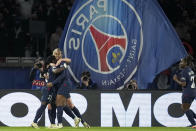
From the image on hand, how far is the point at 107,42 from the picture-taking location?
17109 millimetres

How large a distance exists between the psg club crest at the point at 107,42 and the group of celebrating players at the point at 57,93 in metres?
2.08

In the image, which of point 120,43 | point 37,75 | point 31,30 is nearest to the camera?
point 37,75

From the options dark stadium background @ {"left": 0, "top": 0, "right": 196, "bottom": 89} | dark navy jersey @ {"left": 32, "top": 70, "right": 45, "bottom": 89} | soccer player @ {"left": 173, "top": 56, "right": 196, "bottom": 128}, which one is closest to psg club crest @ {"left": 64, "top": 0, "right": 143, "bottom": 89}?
dark navy jersey @ {"left": 32, "top": 70, "right": 45, "bottom": 89}

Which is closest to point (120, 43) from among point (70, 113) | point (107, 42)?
point (107, 42)

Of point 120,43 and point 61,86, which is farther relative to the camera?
point 120,43

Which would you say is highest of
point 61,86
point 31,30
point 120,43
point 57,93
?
point 31,30

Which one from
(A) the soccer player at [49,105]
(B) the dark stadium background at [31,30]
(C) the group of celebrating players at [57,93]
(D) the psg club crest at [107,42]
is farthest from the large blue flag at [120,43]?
(A) the soccer player at [49,105]

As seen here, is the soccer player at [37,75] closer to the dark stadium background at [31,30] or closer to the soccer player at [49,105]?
the dark stadium background at [31,30]

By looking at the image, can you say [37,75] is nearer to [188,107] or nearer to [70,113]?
[70,113]

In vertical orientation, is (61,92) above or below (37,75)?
below

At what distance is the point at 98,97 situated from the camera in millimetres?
16250

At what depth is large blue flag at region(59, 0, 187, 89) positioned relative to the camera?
56.0ft

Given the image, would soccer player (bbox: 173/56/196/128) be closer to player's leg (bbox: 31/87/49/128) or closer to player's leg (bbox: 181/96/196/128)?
player's leg (bbox: 181/96/196/128)

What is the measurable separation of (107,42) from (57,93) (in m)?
2.94
